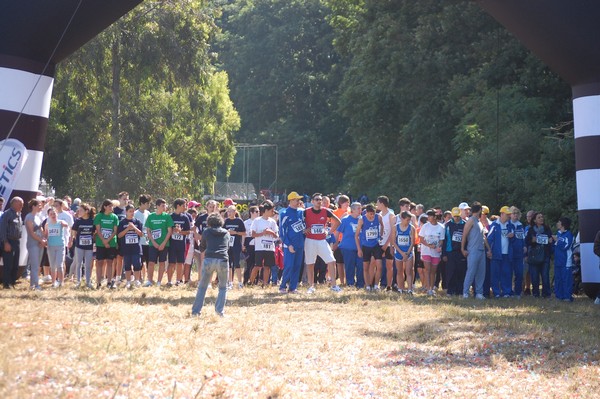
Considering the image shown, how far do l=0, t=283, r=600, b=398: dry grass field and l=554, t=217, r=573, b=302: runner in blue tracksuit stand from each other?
2.54 meters

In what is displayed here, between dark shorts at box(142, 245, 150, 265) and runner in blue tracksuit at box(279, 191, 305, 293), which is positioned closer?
runner in blue tracksuit at box(279, 191, 305, 293)

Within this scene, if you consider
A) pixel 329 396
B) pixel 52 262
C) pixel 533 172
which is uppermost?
pixel 533 172

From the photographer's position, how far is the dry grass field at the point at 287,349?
8.14m

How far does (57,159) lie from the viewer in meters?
39.0

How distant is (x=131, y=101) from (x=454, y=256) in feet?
70.3

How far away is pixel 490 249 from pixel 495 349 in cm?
724

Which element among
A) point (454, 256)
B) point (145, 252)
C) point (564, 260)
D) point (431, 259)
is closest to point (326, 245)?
point (431, 259)

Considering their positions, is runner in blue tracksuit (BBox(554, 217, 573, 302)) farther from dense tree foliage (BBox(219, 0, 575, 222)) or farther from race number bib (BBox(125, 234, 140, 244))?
race number bib (BBox(125, 234, 140, 244))

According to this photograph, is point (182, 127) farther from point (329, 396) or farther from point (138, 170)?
point (329, 396)

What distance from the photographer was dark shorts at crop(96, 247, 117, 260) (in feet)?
60.3

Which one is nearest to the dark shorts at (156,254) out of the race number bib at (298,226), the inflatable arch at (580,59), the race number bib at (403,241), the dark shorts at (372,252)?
the race number bib at (298,226)

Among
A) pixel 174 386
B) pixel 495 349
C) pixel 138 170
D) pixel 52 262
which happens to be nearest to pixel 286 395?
pixel 174 386

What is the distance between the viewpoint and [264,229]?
759 inches

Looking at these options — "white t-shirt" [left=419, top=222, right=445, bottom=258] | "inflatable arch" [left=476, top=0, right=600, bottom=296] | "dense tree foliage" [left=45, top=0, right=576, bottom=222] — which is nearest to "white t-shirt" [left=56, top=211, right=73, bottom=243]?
"white t-shirt" [left=419, top=222, right=445, bottom=258]
